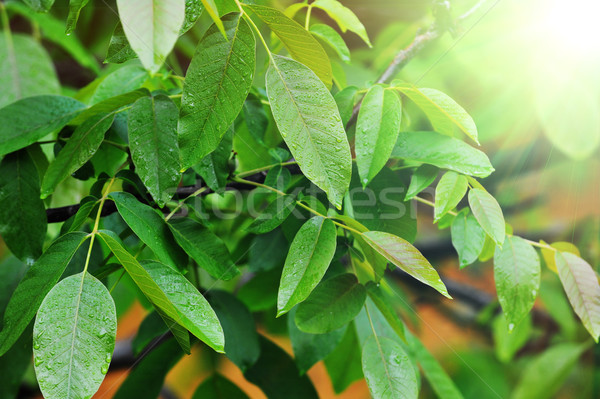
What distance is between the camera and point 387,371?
19 centimetres

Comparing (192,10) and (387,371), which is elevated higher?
(192,10)

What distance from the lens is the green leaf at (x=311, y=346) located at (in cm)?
28

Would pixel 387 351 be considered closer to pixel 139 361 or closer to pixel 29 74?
pixel 139 361

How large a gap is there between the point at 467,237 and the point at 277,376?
176 millimetres

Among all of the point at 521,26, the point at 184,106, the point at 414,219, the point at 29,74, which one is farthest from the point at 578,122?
the point at 29,74

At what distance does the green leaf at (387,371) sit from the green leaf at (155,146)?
11 centimetres

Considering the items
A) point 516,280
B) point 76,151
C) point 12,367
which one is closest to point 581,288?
point 516,280

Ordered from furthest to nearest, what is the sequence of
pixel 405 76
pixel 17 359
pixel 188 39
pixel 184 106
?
pixel 188 39 < pixel 405 76 < pixel 17 359 < pixel 184 106

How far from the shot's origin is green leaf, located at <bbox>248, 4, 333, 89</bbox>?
0.53 feet

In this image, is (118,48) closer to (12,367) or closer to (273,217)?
(273,217)

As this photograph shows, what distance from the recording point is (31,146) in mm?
248

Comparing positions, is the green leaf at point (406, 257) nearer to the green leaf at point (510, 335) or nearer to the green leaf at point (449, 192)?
the green leaf at point (449, 192)

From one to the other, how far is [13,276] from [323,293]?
0.24 meters

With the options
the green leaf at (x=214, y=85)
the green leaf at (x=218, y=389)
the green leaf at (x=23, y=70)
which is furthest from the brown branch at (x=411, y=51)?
the green leaf at (x=23, y=70)
